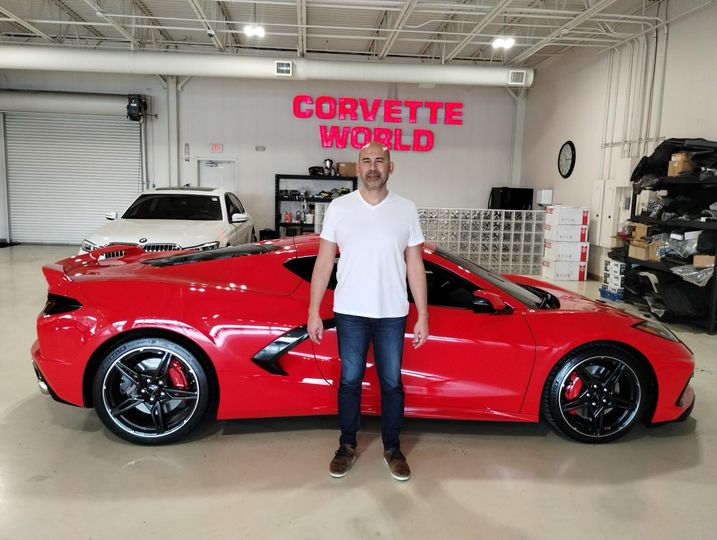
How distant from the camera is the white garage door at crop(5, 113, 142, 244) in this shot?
39.1 feet

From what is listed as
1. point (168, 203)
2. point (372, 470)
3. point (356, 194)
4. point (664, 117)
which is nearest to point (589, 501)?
point (372, 470)

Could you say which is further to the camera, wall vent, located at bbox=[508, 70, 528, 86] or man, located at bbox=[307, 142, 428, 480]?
wall vent, located at bbox=[508, 70, 528, 86]

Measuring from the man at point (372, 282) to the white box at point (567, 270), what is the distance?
7.46 metres

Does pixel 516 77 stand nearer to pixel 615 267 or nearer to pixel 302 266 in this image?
pixel 615 267

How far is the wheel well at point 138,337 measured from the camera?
2.65m

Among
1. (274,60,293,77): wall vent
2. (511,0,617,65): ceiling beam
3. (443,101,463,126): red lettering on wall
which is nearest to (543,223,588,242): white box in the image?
(511,0,617,65): ceiling beam

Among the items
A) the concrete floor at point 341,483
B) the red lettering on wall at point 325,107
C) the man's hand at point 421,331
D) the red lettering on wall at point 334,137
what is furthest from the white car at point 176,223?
the red lettering on wall at point 325,107

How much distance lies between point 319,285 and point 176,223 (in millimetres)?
4493

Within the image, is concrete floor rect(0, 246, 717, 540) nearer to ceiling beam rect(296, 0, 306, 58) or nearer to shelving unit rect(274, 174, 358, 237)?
ceiling beam rect(296, 0, 306, 58)

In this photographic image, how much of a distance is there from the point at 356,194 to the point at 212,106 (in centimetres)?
1071

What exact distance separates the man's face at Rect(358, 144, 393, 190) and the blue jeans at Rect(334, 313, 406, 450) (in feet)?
1.98

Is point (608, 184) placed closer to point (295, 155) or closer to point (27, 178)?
point (295, 155)

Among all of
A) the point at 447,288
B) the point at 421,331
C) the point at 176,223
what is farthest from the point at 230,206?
the point at 421,331

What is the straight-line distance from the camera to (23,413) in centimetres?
315
